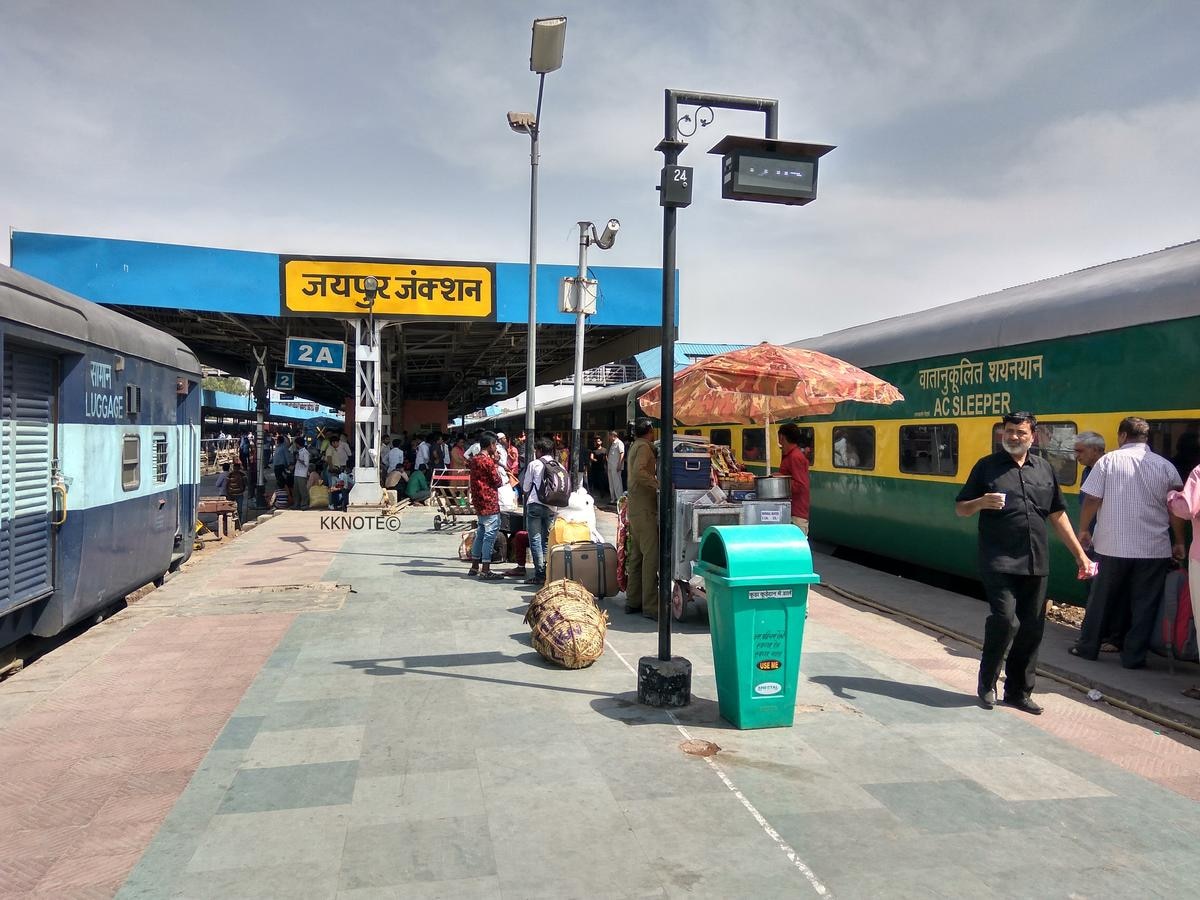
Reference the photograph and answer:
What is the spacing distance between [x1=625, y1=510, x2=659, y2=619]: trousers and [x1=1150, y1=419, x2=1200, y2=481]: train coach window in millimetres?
4103

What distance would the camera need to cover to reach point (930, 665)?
6367mm

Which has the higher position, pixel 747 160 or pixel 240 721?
pixel 747 160

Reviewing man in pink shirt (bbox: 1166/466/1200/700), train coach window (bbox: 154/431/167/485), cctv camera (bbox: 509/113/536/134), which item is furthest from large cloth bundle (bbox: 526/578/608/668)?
cctv camera (bbox: 509/113/536/134)

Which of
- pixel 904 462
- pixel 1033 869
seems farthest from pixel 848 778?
pixel 904 462

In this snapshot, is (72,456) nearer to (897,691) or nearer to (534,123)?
(897,691)

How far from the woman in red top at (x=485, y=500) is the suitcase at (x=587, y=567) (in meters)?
1.51

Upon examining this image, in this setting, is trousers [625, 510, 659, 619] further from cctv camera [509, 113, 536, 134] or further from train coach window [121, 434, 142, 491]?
cctv camera [509, 113, 536, 134]

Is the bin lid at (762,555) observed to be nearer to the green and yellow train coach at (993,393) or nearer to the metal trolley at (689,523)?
the metal trolley at (689,523)

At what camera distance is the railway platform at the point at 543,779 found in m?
3.27

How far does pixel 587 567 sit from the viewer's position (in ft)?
27.6

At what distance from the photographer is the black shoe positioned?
523cm

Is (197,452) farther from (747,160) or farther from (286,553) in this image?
(747,160)

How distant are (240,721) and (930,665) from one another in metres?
4.93

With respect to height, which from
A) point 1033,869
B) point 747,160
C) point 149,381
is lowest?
point 1033,869
